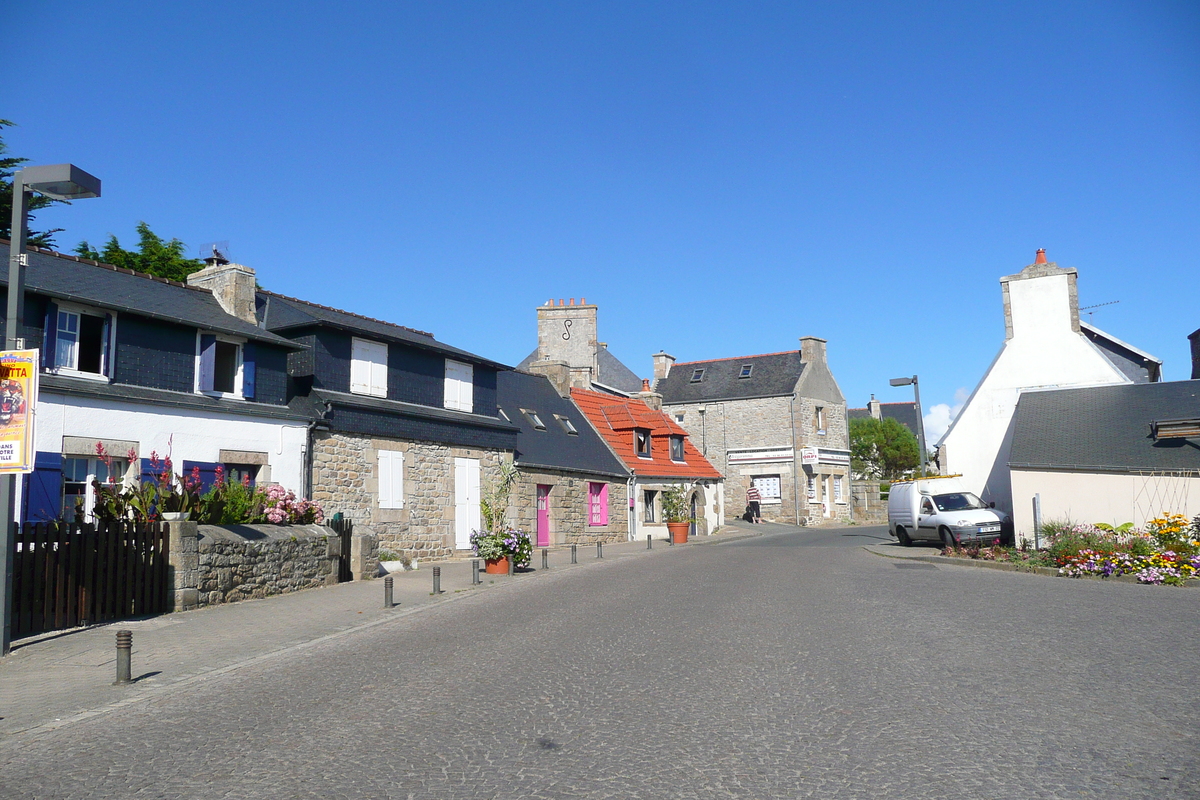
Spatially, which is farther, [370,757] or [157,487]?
[157,487]

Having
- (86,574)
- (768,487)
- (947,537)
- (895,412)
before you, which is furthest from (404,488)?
(895,412)

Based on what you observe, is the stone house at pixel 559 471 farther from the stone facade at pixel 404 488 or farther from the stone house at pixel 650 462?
the stone facade at pixel 404 488

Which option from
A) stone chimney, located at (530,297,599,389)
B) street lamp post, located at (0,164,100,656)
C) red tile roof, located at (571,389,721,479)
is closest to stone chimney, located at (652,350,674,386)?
stone chimney, located at (530,297,599,389)

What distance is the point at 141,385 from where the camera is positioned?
17.0 m

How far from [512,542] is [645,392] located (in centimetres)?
2276

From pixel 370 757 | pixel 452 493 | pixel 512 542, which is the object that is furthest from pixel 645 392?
pixel 370 757

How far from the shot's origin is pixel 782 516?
45.8 meters

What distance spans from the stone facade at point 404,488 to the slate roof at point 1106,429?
14458 mm

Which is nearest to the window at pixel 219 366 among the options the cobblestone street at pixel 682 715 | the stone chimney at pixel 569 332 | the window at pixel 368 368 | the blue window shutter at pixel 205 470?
the blue window shutter at pixel 205 470

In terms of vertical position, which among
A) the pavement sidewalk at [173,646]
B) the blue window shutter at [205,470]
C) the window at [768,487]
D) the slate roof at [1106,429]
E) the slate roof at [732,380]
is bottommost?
the pavement sidewalk at [173,646]

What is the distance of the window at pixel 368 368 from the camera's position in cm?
2217

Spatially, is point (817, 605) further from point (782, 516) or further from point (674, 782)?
point (782, 516)

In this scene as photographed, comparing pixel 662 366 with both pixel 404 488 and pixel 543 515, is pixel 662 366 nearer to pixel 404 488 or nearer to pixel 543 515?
pixel 543 515

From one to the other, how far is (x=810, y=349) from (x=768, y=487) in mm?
7536
